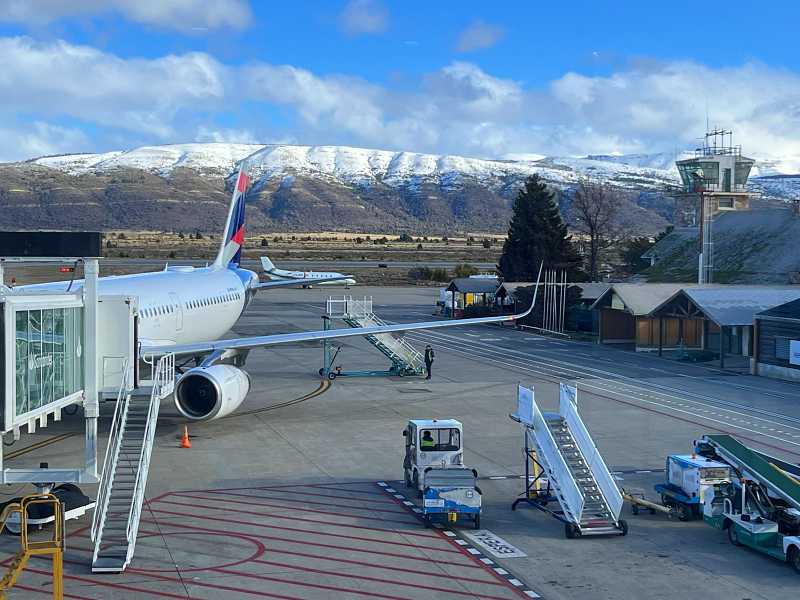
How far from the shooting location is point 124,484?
68.0ft

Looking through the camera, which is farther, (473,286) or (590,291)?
(473,286)

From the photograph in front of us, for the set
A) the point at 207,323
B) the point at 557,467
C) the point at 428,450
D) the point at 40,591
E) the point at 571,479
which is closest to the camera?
the point at 40,591

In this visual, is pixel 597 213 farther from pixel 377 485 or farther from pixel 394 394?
pixel 377 485

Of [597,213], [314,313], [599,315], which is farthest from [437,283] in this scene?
[599,315]

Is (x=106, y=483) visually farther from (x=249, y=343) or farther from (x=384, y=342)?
(x=384, y=342)

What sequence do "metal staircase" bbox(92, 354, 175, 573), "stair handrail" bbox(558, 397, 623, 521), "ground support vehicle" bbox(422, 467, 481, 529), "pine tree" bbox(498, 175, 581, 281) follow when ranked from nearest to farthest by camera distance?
"metal staircase" bbox(92, 354, 175, 573)
"ground support vehicle" bbox(422, 467, 481, 529)
"stair handrail" bbox(558, 397, 623, 521)
"pine tree" bbox(498, 175, 581, 281)

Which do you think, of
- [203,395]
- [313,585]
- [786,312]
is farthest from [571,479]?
[786,312]

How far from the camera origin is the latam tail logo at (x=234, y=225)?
48.1 m

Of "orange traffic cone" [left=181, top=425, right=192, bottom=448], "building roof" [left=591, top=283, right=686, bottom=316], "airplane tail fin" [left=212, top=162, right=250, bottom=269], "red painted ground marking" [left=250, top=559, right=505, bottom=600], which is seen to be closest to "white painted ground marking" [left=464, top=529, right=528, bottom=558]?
"red painted ground marking" [left=250, top=559, right=505, bottom=600]

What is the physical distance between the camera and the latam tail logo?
48062 millimetres

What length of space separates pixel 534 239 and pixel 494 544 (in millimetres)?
63923

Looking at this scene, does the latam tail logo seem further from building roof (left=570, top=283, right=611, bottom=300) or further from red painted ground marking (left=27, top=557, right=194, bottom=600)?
building roof (left=570, top=283, right=611, bottom=300)

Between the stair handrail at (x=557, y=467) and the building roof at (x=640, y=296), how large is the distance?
34.9 metres

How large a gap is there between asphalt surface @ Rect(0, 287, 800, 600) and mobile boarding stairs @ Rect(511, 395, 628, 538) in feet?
1.23
